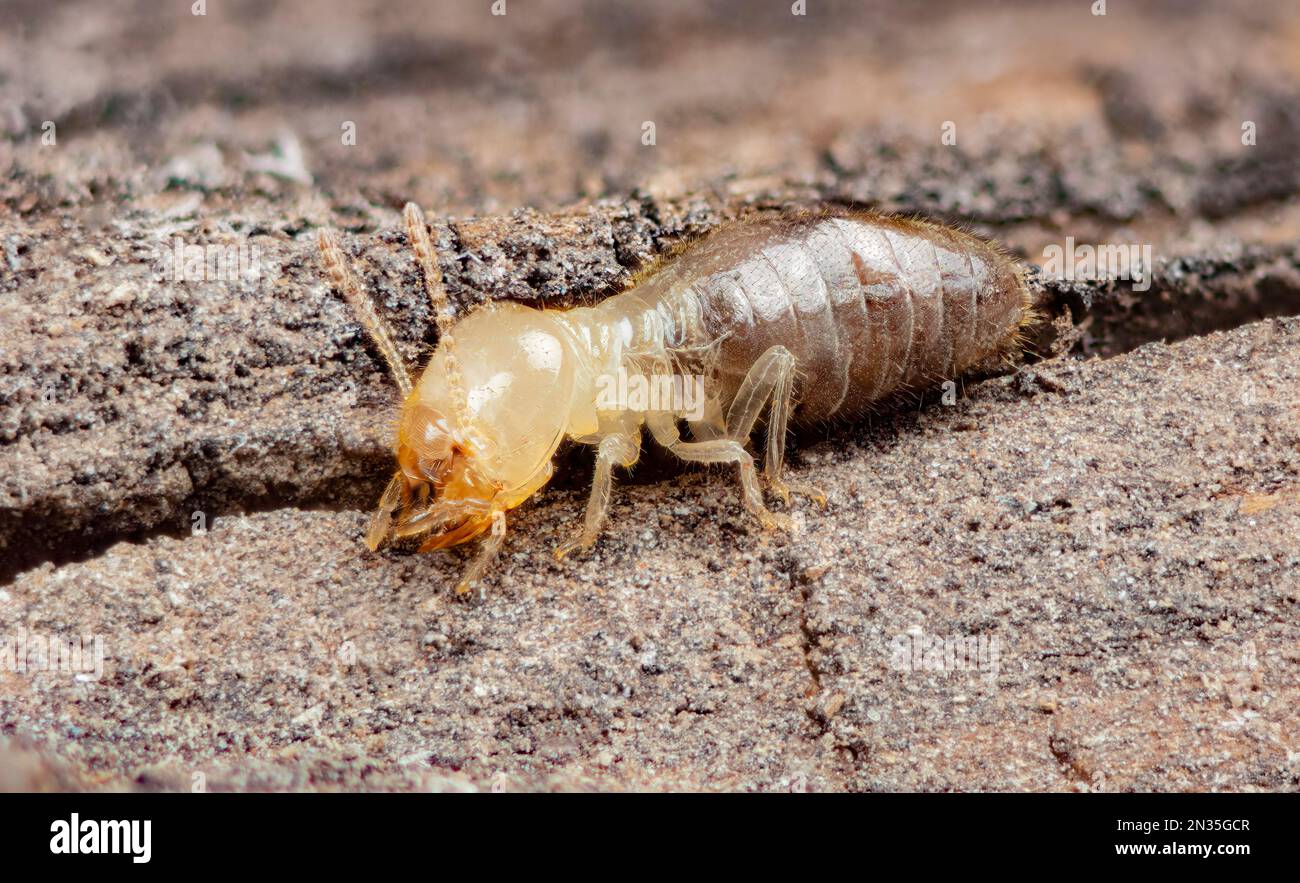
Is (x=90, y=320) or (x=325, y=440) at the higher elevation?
(x=90, y=320)

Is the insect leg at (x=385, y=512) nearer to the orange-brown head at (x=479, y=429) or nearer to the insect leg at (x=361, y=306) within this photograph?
the orange-brown head at (x=479, y=429)

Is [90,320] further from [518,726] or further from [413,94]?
[518,726]

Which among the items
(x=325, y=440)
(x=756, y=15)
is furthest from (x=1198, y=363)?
(x=325, y=440)

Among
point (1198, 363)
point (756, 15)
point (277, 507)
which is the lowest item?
point (277, 507)

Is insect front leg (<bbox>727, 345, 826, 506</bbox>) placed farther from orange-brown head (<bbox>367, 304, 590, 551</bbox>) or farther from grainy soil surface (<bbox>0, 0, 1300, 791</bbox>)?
orange-brown head (<bbox>367, 304, 590, 551</bbox>)

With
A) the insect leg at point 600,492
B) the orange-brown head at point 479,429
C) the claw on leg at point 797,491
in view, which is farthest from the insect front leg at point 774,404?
the orange-brown head at point 479,429

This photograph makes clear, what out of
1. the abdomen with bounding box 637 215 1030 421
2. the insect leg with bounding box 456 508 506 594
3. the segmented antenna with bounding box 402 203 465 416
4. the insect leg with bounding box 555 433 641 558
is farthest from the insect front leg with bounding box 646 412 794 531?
the segmented antenna with bounding box 402 203 465 416
